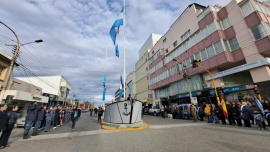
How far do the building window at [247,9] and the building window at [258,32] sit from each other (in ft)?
6.91

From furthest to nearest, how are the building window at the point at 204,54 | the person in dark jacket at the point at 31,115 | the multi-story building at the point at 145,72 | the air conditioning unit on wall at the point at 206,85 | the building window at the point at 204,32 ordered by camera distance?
the multi-story building at the point at 145,72 → the building window at the point at 204,54 → the building window at the point at 204,32 → the air conditioning unit on wall at the point at 206,85 → the person in dark jacket at the point at 31,115

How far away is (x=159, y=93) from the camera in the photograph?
38.7m

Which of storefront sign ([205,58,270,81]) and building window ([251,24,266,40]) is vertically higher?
building window ([251,24,266,40])

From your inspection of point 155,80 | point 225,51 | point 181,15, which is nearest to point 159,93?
point 155,80

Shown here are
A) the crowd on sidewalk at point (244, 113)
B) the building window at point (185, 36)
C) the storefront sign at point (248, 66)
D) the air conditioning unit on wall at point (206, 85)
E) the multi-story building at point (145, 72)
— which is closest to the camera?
the crowd on sidewalk at point (244, 113)

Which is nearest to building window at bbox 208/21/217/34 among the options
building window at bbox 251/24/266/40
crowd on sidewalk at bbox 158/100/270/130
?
Result: building window at bbox 251/24/266/40

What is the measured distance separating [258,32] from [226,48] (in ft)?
12.0

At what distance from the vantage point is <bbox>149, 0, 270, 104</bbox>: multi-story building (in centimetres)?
1550

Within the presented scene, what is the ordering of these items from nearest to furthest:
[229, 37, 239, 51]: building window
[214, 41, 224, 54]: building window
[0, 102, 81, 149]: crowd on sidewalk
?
[0, 102, 81, 149]: crowd on sidewalk < [229, 37, 239, 51]: building window < [214, 41, 224, 54]: building window

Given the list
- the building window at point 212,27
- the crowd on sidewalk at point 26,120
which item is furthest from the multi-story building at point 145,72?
the crowd on sidewalk at point 26,120

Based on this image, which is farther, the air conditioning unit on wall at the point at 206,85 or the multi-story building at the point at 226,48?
the air conditioning unit on wall at the point at 206,85

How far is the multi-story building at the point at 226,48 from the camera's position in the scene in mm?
15500

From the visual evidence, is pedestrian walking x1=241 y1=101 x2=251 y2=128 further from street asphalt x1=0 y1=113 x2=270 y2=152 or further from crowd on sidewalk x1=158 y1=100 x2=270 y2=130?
street asphalt x1=0 y1=113 x2=270 y2=152

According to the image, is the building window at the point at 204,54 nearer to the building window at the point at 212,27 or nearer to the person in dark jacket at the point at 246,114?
the building window at the point at 212,27
